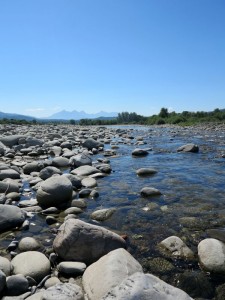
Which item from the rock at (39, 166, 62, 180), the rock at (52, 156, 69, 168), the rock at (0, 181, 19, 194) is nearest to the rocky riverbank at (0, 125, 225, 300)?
the rock at (0, 181, 19, 194)

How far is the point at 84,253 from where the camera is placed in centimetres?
597

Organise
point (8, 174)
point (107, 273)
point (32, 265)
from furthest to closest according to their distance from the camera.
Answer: point (8, 174)
point (32, 265)
point (107, 273)

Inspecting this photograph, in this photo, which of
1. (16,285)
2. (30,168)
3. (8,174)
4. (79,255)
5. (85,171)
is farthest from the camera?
(30,168)

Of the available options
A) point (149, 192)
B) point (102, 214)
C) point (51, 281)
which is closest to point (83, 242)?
point (51, 281)

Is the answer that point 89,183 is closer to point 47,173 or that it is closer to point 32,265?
point 47,173

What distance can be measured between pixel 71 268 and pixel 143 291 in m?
2.24

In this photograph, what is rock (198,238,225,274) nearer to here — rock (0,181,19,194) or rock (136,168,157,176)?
rock (0,181,19,194)

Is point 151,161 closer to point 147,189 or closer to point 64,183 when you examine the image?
point 147,189

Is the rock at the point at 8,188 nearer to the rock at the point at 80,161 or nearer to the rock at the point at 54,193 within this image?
the rock at the point at 54,193

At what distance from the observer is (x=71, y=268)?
553 centimetres

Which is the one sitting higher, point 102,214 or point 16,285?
point 102,214

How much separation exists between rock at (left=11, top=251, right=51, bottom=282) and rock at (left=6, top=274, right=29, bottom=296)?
0.29m

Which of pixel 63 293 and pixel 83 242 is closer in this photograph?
pixel 63 293

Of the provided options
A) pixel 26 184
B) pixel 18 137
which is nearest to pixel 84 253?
pixel 26 184
